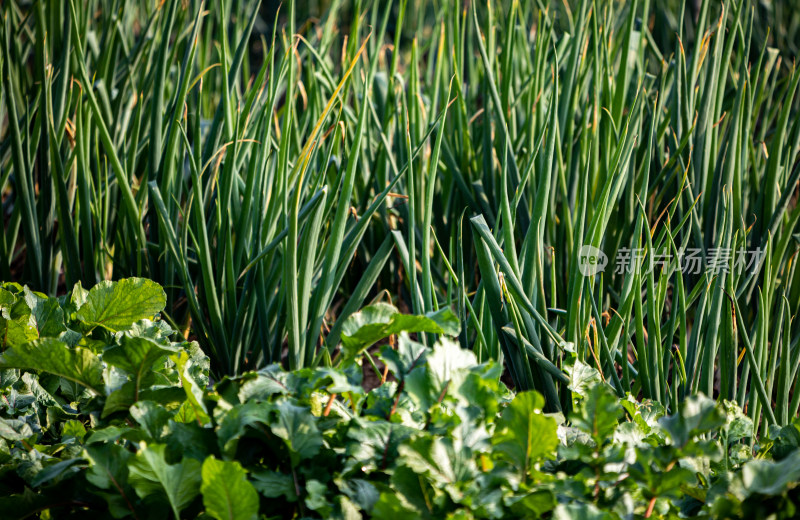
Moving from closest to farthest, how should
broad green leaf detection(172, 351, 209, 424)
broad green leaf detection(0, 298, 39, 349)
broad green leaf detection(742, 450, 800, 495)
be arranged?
1. broad green leaf detection(742, 450, 800, 495)
2. broad green leaf detection(172, 351, 209, 424)
3. broad green leaf detection(0, 298, 39, 349)

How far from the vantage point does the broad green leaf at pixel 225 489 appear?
0.58 m

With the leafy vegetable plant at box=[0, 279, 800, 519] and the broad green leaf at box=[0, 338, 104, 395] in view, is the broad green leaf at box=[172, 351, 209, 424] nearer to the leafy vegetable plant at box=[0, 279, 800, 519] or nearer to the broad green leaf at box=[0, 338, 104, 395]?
the leafy vegetable plant at box=[0, 279, 800, 519]

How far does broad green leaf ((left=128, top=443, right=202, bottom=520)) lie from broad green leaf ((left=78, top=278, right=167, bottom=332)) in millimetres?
317

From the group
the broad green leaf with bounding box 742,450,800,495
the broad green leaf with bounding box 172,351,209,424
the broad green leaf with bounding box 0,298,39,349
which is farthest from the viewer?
the broad green leaf with bounding box 0,298,39,349

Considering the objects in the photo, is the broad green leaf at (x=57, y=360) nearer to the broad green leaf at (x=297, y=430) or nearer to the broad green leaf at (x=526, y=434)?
the broad green leaf at (x=297, y=430)

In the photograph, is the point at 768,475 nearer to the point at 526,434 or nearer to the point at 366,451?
the point at 526,434

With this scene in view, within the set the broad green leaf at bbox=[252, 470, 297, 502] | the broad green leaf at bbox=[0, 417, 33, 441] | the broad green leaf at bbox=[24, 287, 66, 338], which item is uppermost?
the broad green leaf at bbox=[252, 470, 297, 502]

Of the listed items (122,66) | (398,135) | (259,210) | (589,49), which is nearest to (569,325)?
(259,210)

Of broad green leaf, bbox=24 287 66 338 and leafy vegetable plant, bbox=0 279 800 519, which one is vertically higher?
leafy vegetable plant, bbox=0 279 800 519

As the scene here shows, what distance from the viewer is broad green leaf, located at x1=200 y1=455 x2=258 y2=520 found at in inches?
22.7

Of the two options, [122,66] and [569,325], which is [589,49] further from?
[122,66]

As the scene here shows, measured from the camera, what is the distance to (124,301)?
906mm
